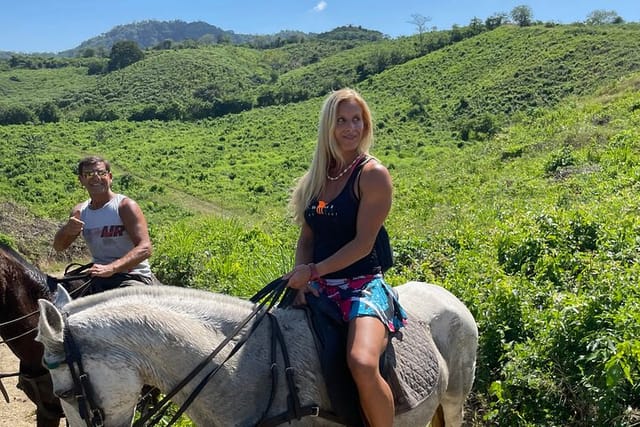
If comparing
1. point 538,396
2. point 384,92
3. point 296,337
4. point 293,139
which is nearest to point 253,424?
point 296,337

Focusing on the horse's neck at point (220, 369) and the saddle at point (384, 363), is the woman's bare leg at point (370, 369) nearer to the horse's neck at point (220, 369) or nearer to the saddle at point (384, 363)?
the saddle at point (384, 363)

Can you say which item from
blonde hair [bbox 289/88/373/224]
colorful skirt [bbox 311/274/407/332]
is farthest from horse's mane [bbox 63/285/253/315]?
blonde hair [bbox 289/88/373/224]

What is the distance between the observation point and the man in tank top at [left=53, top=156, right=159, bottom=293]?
4.64 metres

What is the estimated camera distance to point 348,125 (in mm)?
3123

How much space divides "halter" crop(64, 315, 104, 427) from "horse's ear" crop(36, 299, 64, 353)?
0.11ft

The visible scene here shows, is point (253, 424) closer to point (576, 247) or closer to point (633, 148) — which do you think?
point (576, 247)

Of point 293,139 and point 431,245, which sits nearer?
point 431,245

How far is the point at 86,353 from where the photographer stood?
2291 mm

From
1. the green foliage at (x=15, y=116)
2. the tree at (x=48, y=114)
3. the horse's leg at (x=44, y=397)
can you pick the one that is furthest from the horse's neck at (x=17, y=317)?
the tree at (x=48, y=114)

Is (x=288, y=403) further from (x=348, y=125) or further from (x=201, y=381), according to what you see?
(x=348, y=125)

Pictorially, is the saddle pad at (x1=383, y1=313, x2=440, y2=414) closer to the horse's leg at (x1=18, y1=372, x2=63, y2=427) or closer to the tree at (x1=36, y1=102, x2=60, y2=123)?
the horse's leg at (x1=18, y1=372, x2=63, y2=427)

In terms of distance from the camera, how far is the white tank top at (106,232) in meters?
4.71

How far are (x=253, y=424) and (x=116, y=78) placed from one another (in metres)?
105

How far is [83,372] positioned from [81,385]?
0.17 ft
